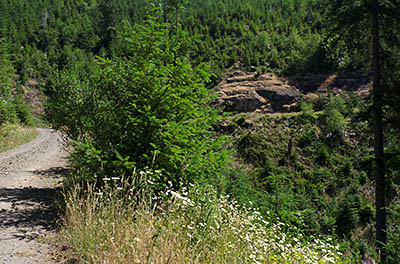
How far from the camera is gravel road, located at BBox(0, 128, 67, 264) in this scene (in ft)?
12.9

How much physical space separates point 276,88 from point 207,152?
107 feet

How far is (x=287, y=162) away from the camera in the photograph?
81.5 ft

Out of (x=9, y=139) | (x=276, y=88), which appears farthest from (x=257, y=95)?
(x=9, y=139)

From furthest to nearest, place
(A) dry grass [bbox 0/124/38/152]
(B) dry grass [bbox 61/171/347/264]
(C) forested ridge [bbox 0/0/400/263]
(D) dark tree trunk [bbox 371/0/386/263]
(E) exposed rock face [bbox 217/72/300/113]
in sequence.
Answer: (E) exposed rock face [bbox 217/72/300/113] → (A) dry grass [bbox 0/124/38/152] → (D) dark tree trunk [bbox 371/0/386/263] → (C) forested ridge [bbox 0/0/400/263] → (B) dry grass [bbox 61/171/347/264]

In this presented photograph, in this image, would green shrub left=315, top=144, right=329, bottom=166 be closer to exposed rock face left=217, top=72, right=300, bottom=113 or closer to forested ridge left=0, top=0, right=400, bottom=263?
forested ridge left=0, top=0, right=400, bottom=263

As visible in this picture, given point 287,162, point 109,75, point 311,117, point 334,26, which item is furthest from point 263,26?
point 109,75

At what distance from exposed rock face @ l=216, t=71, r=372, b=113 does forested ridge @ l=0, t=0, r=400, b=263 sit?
350 cm

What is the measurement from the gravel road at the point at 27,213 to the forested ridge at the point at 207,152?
54 centimetres

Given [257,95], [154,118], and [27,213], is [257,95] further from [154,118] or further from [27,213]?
[27,213]

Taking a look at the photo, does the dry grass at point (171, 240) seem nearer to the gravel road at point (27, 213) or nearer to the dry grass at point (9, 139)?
the gravel road at point (27, 213)

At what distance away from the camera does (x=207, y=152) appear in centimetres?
625

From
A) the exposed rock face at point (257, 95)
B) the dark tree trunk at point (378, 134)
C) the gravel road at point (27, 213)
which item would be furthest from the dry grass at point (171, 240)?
the exposed rock face at point (257, 95)

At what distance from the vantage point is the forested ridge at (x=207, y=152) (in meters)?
3.46

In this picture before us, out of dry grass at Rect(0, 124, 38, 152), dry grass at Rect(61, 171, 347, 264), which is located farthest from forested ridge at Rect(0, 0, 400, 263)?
dry grass at Rect(0, 124, 38, 152)
